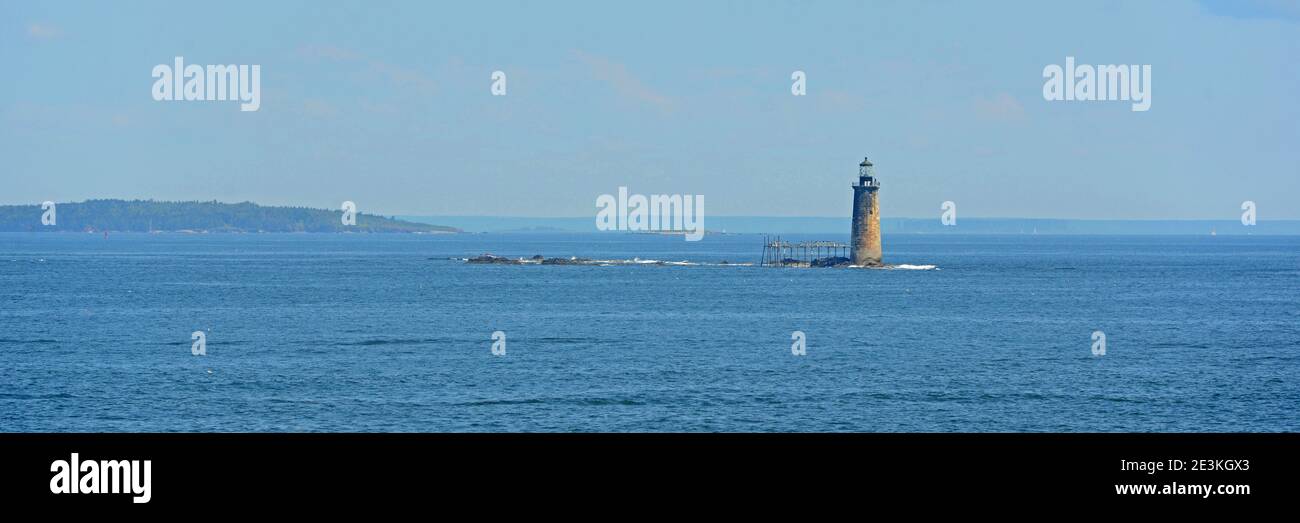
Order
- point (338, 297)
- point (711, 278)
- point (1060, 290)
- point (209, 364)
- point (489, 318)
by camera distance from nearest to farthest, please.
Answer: point (209, 364)
point (489, 318)
point (338, 297)
point (1060, 290)
point (711, 278)

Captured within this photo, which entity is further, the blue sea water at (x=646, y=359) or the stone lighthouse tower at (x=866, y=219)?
the stone lighthouse tower at (x=866, y=219)

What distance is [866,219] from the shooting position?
147 m

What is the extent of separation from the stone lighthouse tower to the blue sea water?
1692 cm

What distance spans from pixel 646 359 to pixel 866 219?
3491 inches

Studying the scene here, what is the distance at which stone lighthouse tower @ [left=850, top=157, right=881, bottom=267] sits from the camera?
140087mm

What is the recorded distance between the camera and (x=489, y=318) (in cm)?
8838

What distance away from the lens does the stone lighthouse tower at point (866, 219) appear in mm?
140087

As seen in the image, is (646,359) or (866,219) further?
(866,219)

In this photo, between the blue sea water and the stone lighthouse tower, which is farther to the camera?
the stone lighthouse tower

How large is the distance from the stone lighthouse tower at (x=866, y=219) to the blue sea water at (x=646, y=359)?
16923 mm

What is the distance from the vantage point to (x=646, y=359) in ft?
204
